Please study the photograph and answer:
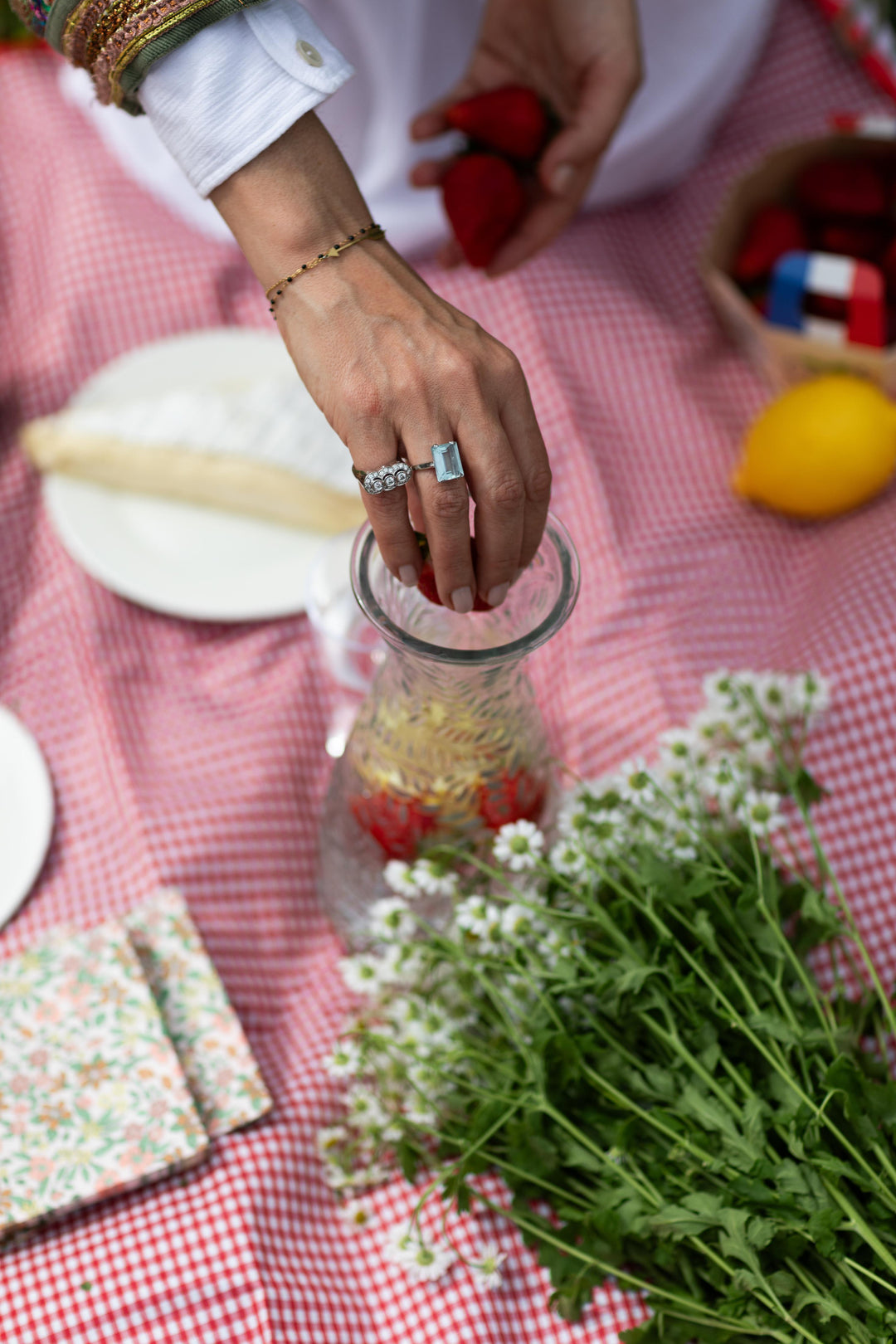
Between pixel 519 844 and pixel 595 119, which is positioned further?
pixel 595 119

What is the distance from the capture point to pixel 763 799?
63 cm

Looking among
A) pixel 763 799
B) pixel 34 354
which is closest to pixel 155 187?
pixel 34 354

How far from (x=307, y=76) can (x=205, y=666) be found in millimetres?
502

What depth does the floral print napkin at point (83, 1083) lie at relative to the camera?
652 millimetres

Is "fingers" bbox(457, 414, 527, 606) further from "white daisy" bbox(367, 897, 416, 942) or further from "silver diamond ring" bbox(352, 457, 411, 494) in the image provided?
"white daisy" bbox(367, 897, 416, 942)

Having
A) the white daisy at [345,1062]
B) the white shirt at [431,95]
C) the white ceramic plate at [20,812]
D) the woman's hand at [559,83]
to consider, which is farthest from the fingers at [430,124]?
the white daisy at [345,1062]

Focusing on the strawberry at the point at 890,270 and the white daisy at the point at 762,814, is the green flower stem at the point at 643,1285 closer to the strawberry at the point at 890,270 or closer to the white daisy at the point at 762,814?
the white daisy at the point at 762,814

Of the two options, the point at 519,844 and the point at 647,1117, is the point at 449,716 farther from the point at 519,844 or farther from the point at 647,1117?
the point at 647,1117

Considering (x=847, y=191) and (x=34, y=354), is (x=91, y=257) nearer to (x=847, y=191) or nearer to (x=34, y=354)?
(x=34, y=354)

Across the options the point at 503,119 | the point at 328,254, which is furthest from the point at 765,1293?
the point at 503,119

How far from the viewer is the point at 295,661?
92cm

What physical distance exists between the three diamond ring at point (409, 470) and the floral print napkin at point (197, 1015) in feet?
1.29

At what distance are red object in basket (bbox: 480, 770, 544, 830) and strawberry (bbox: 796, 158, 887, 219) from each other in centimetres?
67

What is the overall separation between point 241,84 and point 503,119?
1.10 feet
